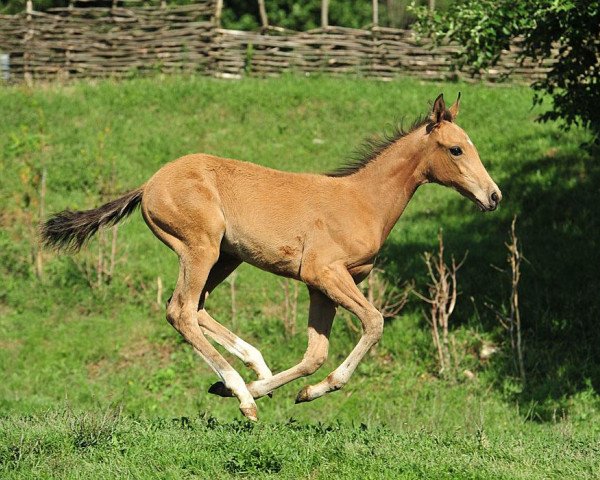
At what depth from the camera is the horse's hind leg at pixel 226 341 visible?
7.89 m

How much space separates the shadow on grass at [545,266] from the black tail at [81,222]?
22.1 feet

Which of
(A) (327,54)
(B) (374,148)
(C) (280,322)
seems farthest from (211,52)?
(B) (374,148)

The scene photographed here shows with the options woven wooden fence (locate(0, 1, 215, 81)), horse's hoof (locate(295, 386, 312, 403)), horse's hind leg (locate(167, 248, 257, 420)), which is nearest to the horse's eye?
horse's hind leg (locate(167, 248, 257, 420))

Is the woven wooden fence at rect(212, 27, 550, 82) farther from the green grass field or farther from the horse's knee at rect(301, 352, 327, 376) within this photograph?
the horse's knee at rect(301, 352, 327, 376)

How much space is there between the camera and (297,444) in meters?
7.05

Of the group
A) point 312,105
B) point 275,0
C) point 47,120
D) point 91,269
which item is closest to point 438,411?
point 91,269

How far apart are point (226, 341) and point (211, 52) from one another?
60.5 ft

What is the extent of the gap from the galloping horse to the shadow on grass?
532cm

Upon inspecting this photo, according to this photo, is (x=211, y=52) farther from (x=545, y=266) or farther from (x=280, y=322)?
(x=545, y=266)

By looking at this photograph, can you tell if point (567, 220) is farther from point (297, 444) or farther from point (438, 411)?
point (297, 444)

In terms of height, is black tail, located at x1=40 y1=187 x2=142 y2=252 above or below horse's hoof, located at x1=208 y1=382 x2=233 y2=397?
above

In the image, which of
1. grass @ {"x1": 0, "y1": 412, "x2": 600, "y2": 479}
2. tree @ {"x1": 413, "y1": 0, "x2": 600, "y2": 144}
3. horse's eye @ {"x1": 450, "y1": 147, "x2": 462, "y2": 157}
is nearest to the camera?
grass @ {"x1": 0, "y1": 412, "x2": 600, "y2": 479}

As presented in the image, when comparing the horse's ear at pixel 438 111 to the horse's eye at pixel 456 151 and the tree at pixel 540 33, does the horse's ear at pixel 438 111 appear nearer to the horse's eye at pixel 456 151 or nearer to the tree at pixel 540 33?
the horse's eye at pixel 456 151

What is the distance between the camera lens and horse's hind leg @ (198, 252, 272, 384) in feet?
25.9
